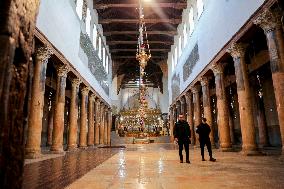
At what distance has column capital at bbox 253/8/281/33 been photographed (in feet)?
25.5

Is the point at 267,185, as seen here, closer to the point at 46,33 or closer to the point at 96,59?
the point at 46,33

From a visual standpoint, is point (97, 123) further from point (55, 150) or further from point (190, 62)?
point (55, 150)

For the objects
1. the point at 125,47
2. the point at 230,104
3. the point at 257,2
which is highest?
the point at 125,47

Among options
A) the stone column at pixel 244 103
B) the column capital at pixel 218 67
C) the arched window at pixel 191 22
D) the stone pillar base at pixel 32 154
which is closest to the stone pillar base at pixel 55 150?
the stone pillar base at pixel 32 154

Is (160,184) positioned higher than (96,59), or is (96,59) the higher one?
(96,59)

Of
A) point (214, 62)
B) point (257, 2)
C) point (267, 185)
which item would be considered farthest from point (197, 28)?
point (267, 185)

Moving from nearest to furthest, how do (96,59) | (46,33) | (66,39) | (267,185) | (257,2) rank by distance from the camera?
(267,185), (257,2), (46,33), (66,39), (96,59)

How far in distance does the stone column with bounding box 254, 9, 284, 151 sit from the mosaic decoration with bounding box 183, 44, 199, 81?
834cm

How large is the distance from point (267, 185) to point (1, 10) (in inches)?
146

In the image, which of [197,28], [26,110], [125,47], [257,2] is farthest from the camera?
[125,47]

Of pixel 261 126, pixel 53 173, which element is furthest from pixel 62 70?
pixel 261 126

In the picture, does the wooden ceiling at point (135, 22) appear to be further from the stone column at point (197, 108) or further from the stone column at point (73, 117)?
the stone column at point (73, 117)

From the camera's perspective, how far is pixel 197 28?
16.2 m

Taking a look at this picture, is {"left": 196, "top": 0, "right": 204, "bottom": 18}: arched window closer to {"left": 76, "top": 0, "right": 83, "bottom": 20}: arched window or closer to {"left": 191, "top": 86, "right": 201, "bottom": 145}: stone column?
{"left": 191, "top": 86, "right": 201, "bottom": 145}: stone column
